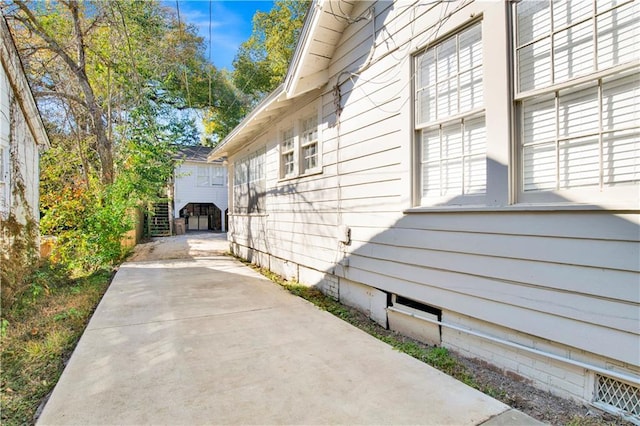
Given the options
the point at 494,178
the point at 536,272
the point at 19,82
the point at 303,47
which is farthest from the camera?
the point at 19,82

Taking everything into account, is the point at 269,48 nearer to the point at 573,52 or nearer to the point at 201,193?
the point at 201,193

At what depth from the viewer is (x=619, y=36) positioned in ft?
7.01

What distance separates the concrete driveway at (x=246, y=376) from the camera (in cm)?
214

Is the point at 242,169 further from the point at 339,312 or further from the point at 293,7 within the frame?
the point at 293,7

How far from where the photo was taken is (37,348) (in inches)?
128

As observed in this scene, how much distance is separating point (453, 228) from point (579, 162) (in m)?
1.04

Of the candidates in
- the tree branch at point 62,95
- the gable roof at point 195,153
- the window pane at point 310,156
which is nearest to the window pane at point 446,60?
the window pane at point 310,156

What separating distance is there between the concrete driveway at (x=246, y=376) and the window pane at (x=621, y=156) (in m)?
1.65

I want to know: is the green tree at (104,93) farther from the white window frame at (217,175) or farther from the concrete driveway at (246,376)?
the white window frame at (217,175)

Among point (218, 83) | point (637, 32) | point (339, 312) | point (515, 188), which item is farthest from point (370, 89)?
point (218, 83)

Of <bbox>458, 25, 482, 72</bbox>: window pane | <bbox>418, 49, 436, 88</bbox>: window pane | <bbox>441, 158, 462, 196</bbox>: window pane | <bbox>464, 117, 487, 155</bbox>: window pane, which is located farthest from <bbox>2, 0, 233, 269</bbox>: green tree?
<bbox>464, 117, 487, 155</bbox>: window pane

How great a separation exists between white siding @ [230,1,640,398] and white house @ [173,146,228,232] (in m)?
17.3

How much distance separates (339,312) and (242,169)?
6.50m

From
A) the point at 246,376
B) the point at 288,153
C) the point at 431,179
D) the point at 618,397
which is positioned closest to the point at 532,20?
the point at 431,179
